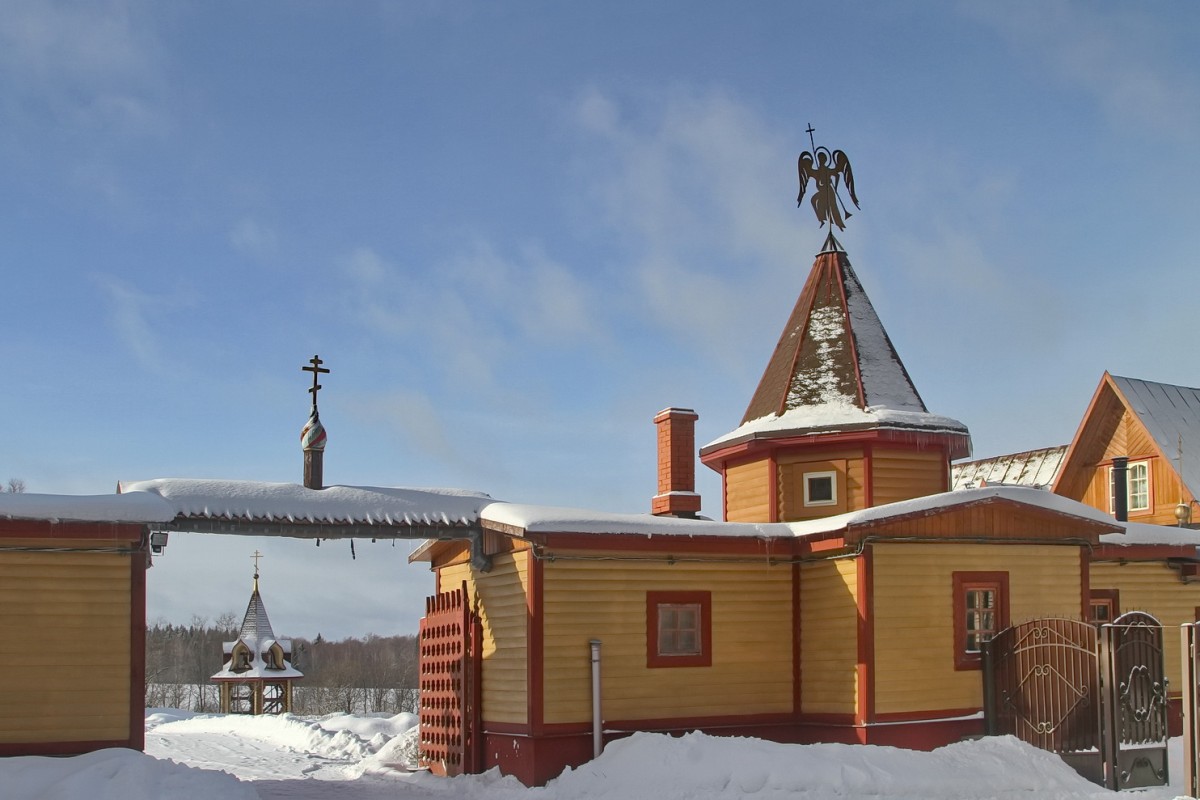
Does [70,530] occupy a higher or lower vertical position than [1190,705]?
higher

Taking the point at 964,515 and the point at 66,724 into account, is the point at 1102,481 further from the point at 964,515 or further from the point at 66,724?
the point at 66,724

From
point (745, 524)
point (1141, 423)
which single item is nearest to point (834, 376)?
point (745, 524)

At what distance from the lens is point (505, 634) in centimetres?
1812

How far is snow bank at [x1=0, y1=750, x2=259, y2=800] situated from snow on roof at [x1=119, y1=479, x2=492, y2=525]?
118 inches

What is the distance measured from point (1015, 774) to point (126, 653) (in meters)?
11.2

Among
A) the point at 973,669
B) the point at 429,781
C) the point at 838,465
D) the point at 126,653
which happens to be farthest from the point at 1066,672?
the point at 126,653

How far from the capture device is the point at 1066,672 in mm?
17109

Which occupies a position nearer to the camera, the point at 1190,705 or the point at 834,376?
the point at 1190,705

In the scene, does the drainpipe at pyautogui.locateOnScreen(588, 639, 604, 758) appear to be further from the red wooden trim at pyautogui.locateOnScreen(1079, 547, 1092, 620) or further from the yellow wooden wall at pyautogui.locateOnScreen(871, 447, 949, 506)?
the red wooden trim at pyautogui.locateOnScreen(1079, 547, 1092, 620)

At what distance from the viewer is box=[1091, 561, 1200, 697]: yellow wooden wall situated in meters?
22.2

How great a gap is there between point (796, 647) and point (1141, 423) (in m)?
17.0

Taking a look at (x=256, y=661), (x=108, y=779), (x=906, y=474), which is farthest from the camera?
(x=256, y=661)

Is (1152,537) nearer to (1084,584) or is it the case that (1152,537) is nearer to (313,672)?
(1084,584)

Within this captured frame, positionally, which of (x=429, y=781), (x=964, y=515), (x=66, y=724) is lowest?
(x=429, y=781)
